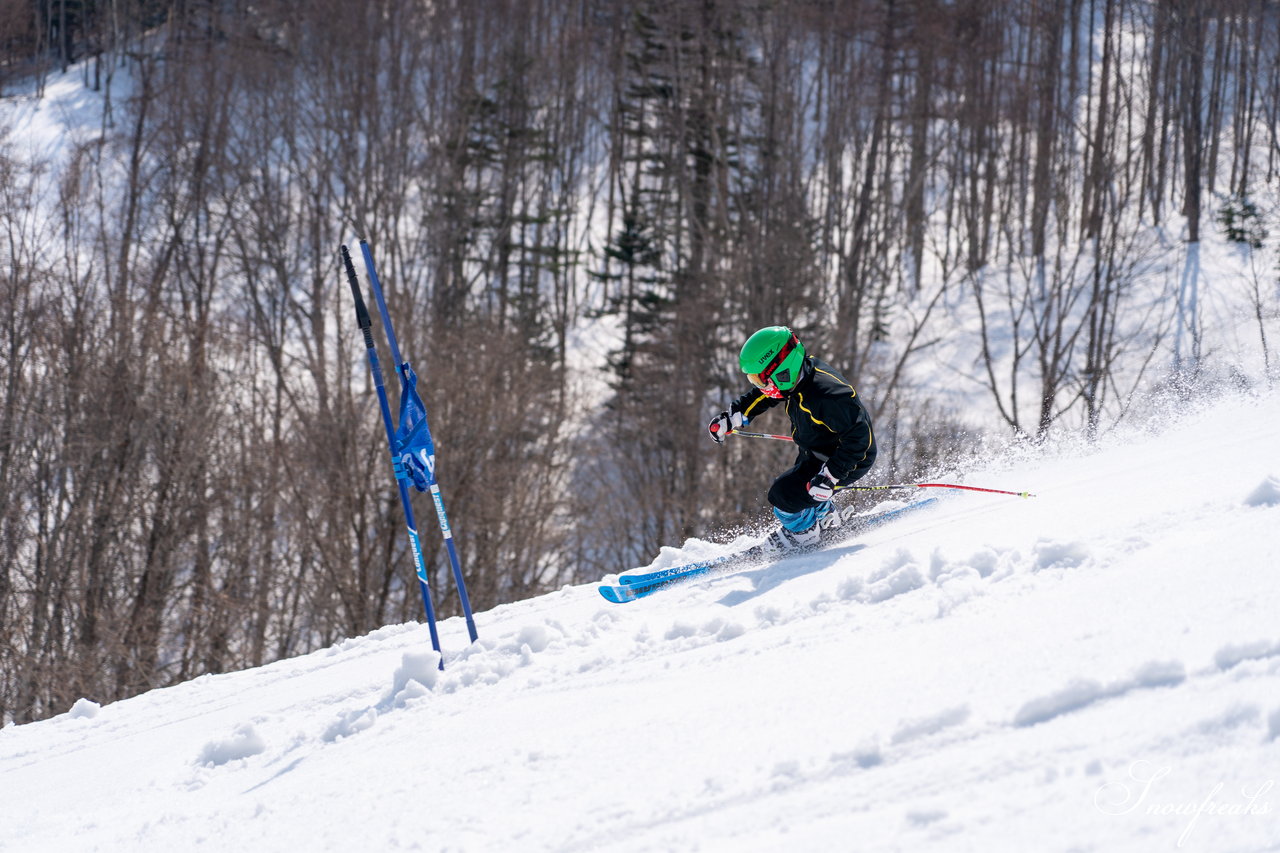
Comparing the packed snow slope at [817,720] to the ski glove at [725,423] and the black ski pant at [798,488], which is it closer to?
the black ski pant at [798,488]

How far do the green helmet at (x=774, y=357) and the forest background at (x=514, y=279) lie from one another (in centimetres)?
363

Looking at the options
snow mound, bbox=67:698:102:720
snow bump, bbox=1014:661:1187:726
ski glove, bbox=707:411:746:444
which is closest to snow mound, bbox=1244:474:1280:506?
snow bump, bbox=1014:661:1187:726

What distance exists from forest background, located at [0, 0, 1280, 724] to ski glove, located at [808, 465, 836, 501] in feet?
11.3

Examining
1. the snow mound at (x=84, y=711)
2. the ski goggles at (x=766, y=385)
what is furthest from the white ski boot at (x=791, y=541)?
the snow mound at (x=84, y=711)

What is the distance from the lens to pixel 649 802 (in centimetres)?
364

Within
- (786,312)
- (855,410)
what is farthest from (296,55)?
(855,410)

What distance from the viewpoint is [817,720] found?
390cm

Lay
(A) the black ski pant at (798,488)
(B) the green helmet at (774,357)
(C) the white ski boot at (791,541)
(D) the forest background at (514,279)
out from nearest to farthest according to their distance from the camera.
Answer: (B) the green helmet at (774,357) → (A) the black ski pant at (798,488) → (C) the white ski boot at (791,541) → (D) the forest background at (514,279)

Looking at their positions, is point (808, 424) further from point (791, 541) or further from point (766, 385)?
point (791, 541)

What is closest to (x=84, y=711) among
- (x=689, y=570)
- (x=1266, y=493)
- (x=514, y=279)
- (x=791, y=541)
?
(x=689, y=570)

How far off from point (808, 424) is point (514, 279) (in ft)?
89.5

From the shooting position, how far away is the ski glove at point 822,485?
22.0 ft

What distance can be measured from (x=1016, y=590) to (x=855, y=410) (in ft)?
7.25

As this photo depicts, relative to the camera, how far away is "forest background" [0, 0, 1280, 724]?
757 inches
